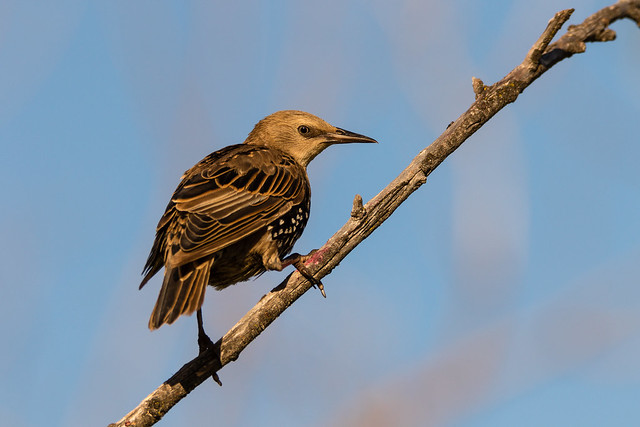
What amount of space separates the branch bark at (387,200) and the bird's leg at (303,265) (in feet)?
0.13

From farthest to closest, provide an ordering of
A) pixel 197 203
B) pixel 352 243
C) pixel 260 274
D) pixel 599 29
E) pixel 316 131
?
pixel 316 131, pixel 260 274, pixel 197 203, pixel 352 243, pixel 599 29

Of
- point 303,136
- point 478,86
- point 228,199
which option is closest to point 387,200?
point 478,86

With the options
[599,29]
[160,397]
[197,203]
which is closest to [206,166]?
[197,203]

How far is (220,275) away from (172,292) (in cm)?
94

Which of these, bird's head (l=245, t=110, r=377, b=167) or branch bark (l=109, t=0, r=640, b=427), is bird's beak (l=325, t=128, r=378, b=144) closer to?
bird's head (l=245, t=110, r=377, b=167)

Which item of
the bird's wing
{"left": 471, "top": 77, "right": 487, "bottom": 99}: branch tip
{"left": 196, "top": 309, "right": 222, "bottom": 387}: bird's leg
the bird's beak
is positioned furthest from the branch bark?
the bird's beak

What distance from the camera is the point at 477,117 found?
412 cm

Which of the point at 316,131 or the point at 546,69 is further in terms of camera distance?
the point at 316,131

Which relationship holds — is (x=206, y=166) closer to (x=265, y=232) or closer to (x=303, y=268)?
(x=265, y=232)

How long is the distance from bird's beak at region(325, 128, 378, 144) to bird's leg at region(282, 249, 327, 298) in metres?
1.96

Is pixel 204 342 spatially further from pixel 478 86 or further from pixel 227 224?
pixel 478 86

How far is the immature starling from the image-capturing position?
15.8ft

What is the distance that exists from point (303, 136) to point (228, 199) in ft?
5.86

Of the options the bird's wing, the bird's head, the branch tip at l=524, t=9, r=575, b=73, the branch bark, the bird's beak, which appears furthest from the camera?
the bird's head
